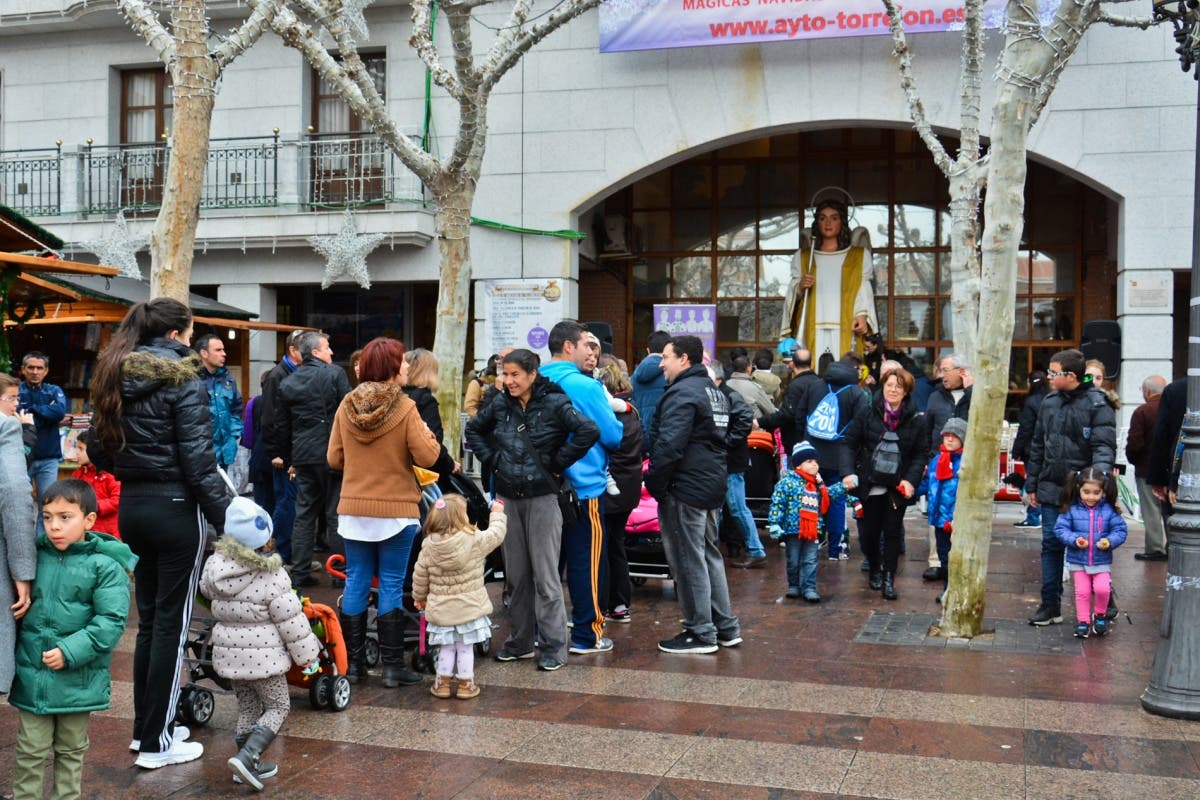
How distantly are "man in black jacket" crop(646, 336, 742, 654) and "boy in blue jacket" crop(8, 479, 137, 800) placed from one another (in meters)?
3.73

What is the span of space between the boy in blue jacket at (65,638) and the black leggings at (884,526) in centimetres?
643

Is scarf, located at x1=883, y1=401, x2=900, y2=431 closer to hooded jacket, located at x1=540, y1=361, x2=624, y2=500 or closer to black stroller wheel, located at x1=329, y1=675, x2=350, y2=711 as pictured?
hooded jacket, located at x1=540, y1=361, x2=624, y2=500

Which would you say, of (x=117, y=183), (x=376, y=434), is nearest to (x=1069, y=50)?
(x=376, y=434)

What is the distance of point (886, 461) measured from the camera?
374 inches

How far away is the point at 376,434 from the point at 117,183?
14006mm

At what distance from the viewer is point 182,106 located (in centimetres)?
984

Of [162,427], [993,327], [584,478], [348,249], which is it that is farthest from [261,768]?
[348,249]

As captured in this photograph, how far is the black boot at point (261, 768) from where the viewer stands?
5262mm

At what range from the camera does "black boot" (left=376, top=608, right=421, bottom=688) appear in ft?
22.6

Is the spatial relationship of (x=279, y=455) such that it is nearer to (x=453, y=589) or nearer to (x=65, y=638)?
(x=453, y=589)

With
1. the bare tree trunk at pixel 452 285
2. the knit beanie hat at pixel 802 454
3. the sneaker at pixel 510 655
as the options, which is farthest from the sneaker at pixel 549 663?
the bare tree trunk at pixel 452 285

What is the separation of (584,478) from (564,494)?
0.26 metres

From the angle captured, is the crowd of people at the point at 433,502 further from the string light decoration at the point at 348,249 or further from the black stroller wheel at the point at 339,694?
the string light decoration at the point at 348,249

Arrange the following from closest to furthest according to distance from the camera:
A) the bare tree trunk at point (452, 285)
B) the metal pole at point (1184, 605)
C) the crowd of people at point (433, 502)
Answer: the crowd of people at point (433, 502)
the metal pole at point (1184, 605)
the bare tree trunk at point (452, 285)
